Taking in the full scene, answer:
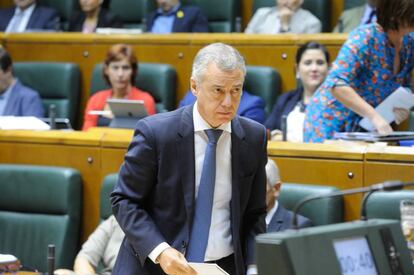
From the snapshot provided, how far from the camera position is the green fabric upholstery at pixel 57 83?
5.73m

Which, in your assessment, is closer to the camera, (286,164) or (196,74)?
(196,74)

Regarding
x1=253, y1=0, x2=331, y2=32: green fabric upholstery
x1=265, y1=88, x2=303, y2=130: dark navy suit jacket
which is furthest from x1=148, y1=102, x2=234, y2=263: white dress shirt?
x1=253, y1=0, x2=331, y2=32: green fabric upholstery

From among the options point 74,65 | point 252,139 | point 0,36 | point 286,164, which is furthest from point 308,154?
point 0,36

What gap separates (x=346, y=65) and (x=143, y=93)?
1910 millimetres

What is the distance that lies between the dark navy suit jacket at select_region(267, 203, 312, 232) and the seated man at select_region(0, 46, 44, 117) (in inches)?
99.7

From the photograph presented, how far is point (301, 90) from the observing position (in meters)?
5.03

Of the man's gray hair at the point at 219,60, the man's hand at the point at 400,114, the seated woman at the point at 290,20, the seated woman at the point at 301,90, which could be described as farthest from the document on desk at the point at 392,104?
the seated woman at the point at 290,20

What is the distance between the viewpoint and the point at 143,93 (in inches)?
211

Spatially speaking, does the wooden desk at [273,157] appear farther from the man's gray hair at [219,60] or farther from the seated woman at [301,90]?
the man's gray hair at [219,60]

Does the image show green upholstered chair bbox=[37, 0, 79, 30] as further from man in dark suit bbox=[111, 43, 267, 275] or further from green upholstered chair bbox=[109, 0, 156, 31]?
man in dark suit bbox=[111, 43, 267, 275]

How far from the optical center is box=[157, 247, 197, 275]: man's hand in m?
2.24

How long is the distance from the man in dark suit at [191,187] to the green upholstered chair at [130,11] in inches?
176

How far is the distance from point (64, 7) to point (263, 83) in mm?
2348

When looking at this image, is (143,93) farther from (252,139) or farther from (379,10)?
(252,139)
